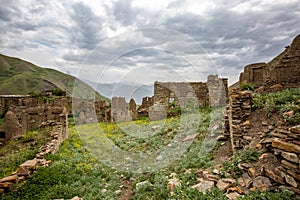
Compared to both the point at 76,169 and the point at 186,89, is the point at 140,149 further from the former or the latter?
the point at 186,89

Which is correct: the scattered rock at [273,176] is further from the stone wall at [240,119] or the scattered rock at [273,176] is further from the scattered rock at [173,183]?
the scattered rock at [173,183]

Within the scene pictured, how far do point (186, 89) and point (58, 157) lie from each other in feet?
40.2

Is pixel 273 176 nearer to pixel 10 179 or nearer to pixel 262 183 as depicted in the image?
pixel 262 183

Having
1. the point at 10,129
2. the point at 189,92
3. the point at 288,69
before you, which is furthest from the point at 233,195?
the point at 10,129

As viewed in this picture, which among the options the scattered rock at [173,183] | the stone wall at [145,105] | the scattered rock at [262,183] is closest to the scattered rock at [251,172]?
the scattered rock at [262,183]

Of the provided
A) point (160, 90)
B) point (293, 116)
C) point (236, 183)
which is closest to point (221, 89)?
point (160, 90)

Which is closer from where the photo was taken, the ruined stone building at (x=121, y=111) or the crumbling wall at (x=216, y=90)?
the crumbling wall at (x=216, y=90)

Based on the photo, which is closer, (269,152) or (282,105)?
(269,152)

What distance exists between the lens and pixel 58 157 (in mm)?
7590

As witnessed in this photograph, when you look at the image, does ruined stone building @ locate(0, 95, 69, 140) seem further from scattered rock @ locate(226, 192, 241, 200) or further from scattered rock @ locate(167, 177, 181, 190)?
scattered rock @ locate(226, 192, 241, 200)

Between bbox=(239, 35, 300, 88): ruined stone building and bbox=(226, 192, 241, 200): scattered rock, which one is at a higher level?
bbox=(239, 35, 300, 88): ruined stone building

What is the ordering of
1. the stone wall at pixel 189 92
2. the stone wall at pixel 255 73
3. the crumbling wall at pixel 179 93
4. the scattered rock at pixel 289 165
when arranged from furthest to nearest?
the crumbling wall at pixel 179 93 < the stone wall at pixel 189 92 < the stone wall at pixel 255 73 < the scattered rock at pixel 289 165

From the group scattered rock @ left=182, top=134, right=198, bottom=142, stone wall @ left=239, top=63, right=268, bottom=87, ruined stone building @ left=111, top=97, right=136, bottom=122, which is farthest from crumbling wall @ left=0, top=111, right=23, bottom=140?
stone wall @ left=239, top=63, right=268, bottom=87

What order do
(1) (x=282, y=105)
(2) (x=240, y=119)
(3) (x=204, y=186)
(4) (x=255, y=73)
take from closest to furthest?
(3) (x=204, y=186)
(1) (x=282, y=105)
(2) (x=240, y=119)
(4) (x=255, y=73)
